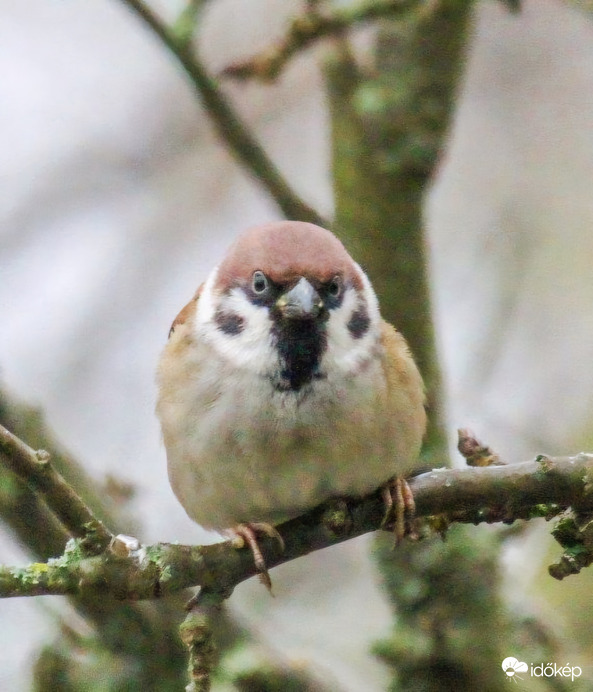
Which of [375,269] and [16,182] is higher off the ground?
[16,182]

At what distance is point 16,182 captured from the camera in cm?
497

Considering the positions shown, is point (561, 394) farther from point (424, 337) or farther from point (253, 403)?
point (253, 403)

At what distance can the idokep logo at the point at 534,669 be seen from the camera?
2934 millimetres

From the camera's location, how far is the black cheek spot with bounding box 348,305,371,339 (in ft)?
8.24

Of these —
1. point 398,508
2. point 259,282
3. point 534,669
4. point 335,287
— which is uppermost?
point 259,282

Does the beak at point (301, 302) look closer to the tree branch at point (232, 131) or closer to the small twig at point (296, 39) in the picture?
the tree branch at point (232, 131)

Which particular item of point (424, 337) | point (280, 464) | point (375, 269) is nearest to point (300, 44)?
point (375, 269)

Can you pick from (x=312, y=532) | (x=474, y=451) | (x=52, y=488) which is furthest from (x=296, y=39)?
(x=52, y=488)

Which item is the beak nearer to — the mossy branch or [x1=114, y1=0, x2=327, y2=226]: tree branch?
the mossy branch

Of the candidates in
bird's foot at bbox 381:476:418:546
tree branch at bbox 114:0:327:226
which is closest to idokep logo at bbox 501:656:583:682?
bird's foot at bbox 381:476:418:546

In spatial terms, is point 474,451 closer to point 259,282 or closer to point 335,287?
point 335,287

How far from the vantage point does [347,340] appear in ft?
8.14

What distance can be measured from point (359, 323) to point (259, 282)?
0.30 m

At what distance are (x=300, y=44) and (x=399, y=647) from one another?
203 centimetres
